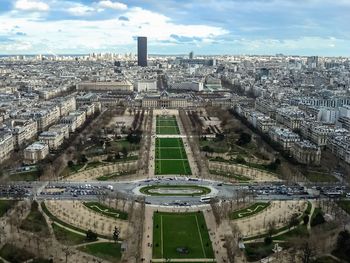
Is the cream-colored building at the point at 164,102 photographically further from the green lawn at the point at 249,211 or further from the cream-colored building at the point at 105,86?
the green lawn at the point at 249,211

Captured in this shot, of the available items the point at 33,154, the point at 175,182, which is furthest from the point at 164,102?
the point at 175,182

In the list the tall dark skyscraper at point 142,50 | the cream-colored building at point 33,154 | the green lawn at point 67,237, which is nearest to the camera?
the green lawn at point 67,237

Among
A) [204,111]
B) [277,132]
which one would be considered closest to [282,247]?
[277,132]

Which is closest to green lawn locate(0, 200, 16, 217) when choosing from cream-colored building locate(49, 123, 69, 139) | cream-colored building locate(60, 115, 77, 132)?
cream-colored building locate(49, 123, 69, 139)

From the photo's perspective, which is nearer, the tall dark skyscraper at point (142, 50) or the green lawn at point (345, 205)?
the green lawn at point (345, 205)

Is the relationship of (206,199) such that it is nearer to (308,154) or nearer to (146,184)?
(146,184)

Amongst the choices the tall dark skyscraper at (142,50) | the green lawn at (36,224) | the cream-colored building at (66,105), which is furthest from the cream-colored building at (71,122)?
the tall dark skyscraper at (142,50)

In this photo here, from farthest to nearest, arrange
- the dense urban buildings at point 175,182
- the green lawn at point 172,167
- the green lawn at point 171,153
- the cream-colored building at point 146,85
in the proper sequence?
the cream-colored building at point 146,85
the green lawn at point 171,153
the green lawn at point 172,167
the dense urban buildings at point 175,182

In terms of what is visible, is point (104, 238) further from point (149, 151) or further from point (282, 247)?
point (149, 151)
